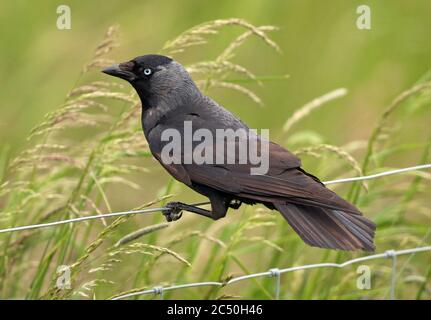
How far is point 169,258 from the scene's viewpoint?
5.59 meters

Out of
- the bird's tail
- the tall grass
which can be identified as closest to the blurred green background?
the tall grass

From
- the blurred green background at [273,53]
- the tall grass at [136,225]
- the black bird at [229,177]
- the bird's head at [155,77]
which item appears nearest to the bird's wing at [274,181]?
the black bird at [229,177]

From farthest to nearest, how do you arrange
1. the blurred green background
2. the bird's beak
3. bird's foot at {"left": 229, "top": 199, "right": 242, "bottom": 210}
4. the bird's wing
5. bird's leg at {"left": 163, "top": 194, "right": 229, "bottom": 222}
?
1. the blurred green background
2. the bird's beak
3. bird's foot at {"left": 229, "top": 199, "right": 242, "bottom": 210}
4. bird's leg at {"left": 163, "top": 194, "right": 229, "bottom": 222}
5. the bird's wing

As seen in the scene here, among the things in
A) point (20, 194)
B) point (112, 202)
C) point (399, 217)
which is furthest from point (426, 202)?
point (20, 194)

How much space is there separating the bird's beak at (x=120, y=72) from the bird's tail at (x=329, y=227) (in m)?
1.27

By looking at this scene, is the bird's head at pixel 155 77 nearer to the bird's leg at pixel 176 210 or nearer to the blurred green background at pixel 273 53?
the bird's leg at pixel 176 210

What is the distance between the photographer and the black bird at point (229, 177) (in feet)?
15.2

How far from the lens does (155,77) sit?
5523mm

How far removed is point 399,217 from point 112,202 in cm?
216

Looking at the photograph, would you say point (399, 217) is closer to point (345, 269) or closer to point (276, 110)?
point (345, 269)

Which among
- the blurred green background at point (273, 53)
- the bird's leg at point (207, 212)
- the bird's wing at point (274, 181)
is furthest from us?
the blurred green background at point (273, 53)

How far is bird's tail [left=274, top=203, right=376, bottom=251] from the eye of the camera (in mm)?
4621

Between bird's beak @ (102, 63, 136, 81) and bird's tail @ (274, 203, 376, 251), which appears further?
bird's beak @ (102, 63, 136, 81)

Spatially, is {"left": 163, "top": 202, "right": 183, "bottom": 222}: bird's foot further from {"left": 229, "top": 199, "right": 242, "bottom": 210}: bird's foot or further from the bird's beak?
the bird's beak
